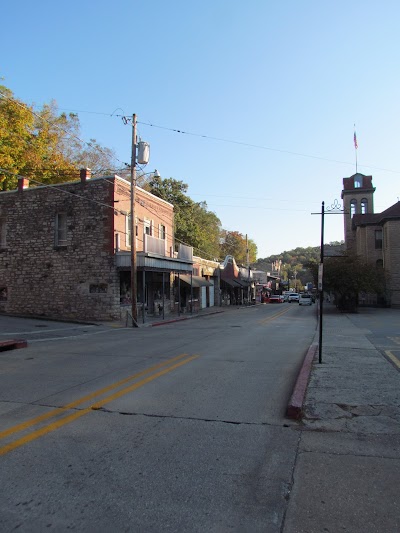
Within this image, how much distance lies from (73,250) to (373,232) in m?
33.8

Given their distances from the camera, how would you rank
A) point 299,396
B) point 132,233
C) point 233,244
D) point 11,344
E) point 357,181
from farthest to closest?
1. point 233,244
2. point 357,181
3. point 132,233
4. point 11,344
5. point 299,396

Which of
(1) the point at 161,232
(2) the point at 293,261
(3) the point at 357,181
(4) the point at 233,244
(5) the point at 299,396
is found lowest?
(5) the point at 299,396

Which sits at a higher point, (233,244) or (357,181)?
(357,181)

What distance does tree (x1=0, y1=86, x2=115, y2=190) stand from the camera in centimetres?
2769

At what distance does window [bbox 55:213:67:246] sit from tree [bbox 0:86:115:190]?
2644 millimetres

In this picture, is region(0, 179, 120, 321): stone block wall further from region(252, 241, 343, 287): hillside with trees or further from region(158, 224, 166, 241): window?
region(252, 241, 343, 287): hillside with trees

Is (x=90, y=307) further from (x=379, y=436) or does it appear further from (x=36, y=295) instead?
(x=379, y=436)

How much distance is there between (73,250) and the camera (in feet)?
78.7

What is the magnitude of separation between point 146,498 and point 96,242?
21029 millimetres

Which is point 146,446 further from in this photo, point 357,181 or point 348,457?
point 357,181

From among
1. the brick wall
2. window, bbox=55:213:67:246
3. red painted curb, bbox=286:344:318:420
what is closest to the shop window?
window, bbox=55:213:67:246

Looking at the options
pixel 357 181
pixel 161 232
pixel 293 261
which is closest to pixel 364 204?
pixel 357 181

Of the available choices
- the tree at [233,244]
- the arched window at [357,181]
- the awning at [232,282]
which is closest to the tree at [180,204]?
the awning at [232,282]

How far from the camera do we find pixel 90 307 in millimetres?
23406
